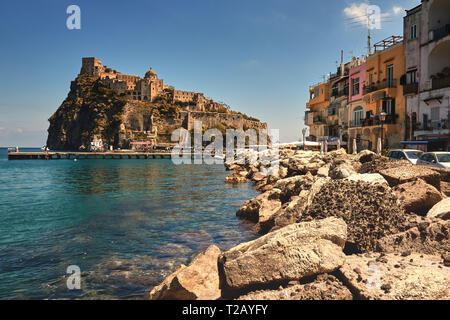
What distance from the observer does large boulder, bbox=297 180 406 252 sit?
5.78 metres

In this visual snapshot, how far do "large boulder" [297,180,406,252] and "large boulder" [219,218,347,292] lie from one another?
2.73ft

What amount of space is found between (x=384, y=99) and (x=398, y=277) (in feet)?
85.0

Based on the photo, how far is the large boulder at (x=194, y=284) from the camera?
4914 millimetres

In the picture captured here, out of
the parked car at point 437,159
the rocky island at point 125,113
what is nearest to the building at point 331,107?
the parked car at point 437,159

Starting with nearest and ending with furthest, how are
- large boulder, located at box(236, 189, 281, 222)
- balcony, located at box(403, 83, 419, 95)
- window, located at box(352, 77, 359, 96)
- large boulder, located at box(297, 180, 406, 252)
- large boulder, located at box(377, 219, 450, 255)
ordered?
1. large boulder, located at box(377, 219, 450, 255)
2. large boulder, located at box(297, 180, 406, 252)
3. large boulder, located at box(236, 189, 281, 222)
4. balcony, located at box(403, 83, 419, 95)
5. window, located at box(352, 77, 359, 96)

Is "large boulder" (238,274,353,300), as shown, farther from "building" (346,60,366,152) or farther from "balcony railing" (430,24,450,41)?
"building" (346,60,366,152)

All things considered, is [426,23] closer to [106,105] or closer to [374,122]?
[374,122]

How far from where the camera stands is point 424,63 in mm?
21984

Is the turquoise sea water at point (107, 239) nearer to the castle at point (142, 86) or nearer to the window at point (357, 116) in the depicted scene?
the window at point (357, 116)

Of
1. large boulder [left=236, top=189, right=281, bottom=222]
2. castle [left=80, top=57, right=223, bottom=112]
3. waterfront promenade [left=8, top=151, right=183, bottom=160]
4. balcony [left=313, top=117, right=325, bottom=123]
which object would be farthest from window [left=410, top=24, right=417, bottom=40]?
castle [left=80, top=57, right=223, bottom=112]

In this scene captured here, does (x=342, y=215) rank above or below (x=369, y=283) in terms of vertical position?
Answer: above

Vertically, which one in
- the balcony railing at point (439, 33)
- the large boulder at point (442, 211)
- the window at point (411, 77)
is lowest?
the large boulder at point (442, 211)

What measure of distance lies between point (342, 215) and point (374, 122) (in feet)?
79.7
